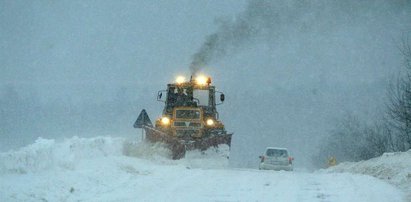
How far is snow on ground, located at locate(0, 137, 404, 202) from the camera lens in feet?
31.1

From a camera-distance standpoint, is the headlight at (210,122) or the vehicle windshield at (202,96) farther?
the vehicle windshield at (202,96)

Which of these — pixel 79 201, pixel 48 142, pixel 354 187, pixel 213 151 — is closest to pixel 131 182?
pixel 48 142

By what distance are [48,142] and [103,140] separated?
5622mm

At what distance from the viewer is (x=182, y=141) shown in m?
20.5

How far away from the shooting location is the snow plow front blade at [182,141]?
20.4 meters

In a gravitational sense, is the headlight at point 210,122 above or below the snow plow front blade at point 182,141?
above

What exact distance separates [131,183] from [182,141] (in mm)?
8366

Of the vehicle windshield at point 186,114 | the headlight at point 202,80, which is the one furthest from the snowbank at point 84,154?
the headlight at point 202,80

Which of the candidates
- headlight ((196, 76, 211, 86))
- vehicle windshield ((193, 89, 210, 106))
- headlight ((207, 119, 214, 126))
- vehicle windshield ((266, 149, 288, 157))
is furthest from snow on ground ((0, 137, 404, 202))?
vehicle windshield ((266, 149, 288, 157))

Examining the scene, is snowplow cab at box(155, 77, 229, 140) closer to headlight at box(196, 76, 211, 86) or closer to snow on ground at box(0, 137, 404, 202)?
headlight at box(196, 76, 211, 86)

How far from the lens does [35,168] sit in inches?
409

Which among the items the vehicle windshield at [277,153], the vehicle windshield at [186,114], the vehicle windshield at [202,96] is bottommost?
the vehicle windshield at [277,153]

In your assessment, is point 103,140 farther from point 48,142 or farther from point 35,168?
point 35,168

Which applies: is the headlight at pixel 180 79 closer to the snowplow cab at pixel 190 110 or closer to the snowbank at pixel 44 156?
the snowplow cab at pixel 190 110
